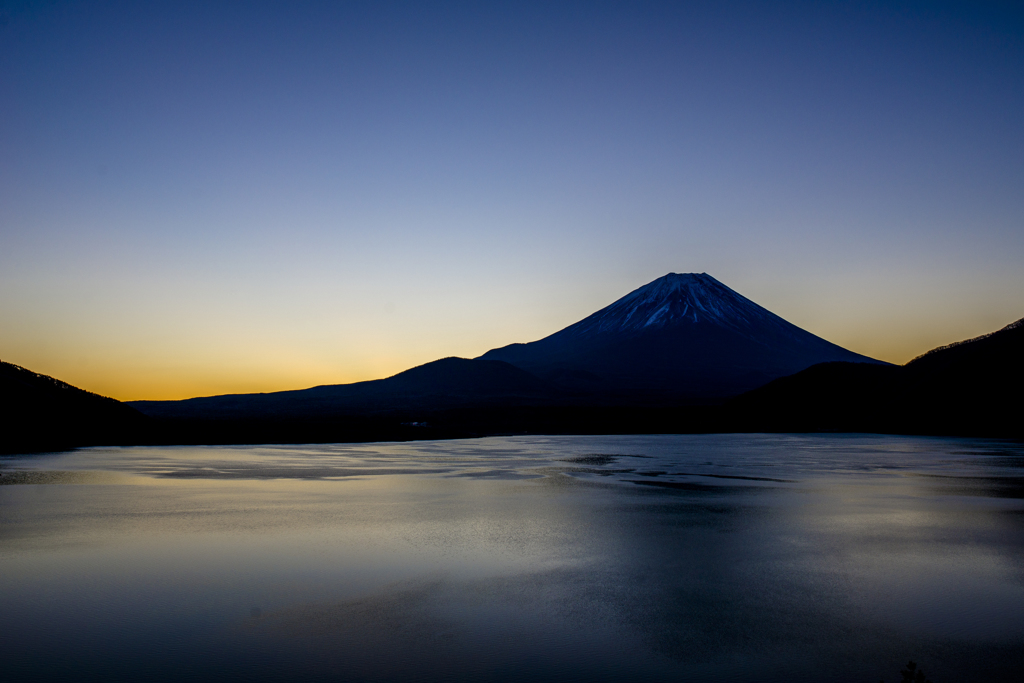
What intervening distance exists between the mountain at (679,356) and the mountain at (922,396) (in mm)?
51994

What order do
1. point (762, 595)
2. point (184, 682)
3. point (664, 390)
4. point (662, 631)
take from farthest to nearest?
point (664, 390) < point (762, 595) < point (662, 631) < point (184, 682)

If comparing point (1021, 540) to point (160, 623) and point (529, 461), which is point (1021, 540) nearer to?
point (160, 623)

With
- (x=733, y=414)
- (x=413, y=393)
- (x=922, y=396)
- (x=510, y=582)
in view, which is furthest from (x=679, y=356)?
(x=510, y=582)

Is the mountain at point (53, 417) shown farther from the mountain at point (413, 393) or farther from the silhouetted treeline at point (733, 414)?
the mountain at point (413, 393)

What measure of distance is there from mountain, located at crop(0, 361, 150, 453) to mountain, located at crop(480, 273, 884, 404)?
9288cm

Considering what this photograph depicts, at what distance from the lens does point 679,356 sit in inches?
6703

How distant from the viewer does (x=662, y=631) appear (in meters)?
6.50

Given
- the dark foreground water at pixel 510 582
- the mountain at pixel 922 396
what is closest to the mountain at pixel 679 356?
the mountain at pixel 922 396

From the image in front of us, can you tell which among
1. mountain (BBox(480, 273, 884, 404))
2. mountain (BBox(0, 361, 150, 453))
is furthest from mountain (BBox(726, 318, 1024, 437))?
mountain (BBox(480, 273, 884, 404))

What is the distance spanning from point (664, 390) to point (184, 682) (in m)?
136

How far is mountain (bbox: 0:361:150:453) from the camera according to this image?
33.6 meters

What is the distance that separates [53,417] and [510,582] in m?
36.7

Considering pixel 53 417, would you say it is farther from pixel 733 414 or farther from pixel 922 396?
pixel 733 414

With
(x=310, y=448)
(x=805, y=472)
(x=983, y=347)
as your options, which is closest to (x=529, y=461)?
(x=805, y=472)
